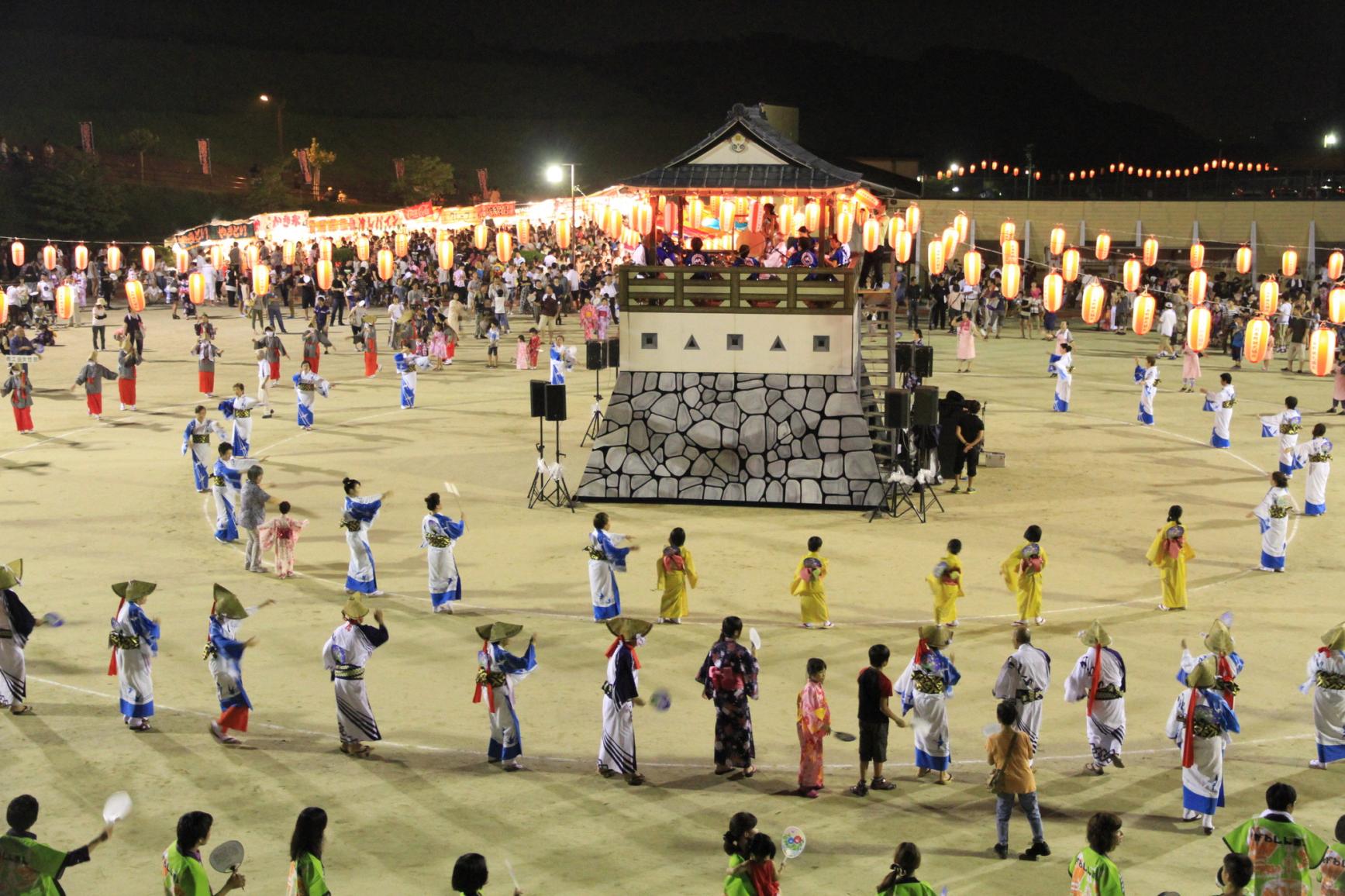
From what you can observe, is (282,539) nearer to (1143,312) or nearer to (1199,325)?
(1199,325)

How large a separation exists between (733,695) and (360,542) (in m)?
5.95

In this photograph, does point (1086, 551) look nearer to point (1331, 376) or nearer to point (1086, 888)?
point (1086, 888)

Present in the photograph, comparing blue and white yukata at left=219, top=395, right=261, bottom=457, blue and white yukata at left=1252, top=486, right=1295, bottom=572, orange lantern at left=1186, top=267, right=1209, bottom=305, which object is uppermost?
orange lantern at left=1186, top=267, right=1209, bottom=305

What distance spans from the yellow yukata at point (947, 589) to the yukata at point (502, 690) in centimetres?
486

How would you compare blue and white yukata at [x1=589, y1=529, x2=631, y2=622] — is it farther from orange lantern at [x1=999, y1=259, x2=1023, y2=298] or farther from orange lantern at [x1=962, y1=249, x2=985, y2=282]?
orange lantern at [x1=999, y1=259, x2=1023, y2=298]

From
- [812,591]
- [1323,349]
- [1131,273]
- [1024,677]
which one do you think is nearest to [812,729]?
[1024,677]

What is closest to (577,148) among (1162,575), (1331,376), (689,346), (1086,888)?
(1331,376)

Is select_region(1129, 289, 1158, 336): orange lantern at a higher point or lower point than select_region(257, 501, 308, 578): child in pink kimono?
higher

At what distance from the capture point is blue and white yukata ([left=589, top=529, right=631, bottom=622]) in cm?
1327

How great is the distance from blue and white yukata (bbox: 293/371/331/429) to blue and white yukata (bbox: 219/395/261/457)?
1753 millimetres

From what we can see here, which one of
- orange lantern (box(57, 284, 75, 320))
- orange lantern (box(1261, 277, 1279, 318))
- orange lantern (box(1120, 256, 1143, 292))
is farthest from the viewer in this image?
orange lantern (box(57, 284, 75, 320))

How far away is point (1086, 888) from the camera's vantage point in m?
6.63

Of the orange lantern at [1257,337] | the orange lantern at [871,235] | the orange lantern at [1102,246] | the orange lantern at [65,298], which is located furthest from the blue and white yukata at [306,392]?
the orange lantern at [1102,246]

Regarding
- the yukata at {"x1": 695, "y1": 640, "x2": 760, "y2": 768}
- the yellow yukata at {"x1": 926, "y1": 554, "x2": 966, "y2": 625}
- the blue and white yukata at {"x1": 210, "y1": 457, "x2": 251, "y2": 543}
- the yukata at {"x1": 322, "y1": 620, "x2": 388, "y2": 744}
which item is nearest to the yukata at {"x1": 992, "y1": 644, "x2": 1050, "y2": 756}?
the yukata at {"x1": 695, "y1": 640, "x2": 760, "y2": 768}
